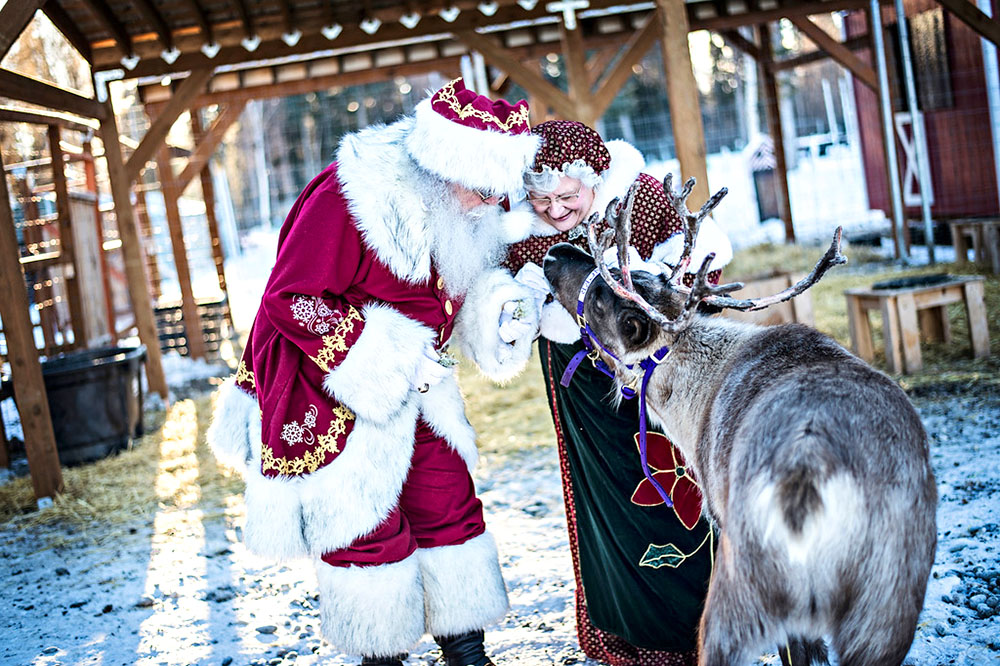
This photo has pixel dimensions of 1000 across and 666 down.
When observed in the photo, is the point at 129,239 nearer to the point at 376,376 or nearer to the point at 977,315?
the point at 376,376

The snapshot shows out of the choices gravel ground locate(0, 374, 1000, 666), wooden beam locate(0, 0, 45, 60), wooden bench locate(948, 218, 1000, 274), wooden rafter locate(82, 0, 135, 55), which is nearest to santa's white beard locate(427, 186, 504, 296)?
gravel ground locate(0, 374, 1000, 666)

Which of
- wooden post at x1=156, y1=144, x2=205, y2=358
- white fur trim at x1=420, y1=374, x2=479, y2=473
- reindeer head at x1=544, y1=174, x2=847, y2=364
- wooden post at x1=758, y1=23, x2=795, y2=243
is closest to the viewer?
reindeer head at x1=544, y1=174, x2=847, y2=364

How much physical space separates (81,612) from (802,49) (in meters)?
29.2

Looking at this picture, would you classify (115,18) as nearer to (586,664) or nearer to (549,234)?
(549,234)

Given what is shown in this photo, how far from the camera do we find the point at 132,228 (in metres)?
7.56

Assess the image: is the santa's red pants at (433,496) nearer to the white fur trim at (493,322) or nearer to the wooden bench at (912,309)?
the white fur trim at (493,322)

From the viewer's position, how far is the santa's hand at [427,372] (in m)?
2.28

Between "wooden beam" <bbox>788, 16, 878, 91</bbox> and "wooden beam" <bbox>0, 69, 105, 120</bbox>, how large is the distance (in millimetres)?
7395

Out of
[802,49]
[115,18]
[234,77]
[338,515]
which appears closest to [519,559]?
[338,515]

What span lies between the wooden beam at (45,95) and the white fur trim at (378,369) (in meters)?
3.90

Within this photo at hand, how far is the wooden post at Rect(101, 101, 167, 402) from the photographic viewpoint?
742 cm

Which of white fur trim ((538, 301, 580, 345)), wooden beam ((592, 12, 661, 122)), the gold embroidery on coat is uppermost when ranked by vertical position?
wooden beam ((592, 12, 661, 122))

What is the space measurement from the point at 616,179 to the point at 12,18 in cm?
373

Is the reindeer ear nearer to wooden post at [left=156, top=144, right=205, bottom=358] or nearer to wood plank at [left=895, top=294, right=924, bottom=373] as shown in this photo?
wood plank at [left=895, top=294, right=924, bottom=373]
